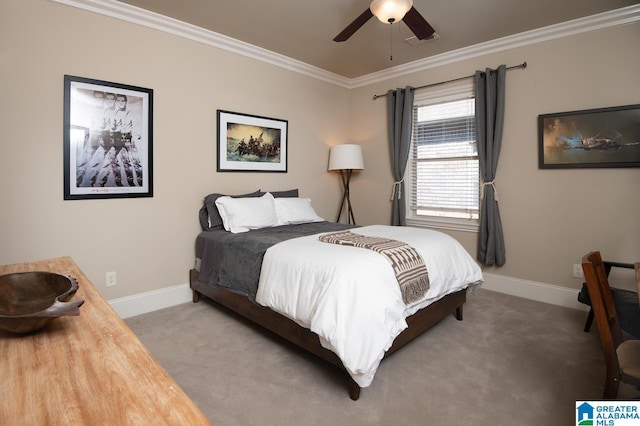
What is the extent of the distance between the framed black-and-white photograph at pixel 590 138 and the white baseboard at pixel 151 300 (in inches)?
152

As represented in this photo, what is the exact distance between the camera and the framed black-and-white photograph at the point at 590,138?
2.96m

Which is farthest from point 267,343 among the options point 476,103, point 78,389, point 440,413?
point 476,103

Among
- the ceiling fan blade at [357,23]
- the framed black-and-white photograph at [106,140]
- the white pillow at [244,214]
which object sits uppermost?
the ceiling fan blade at [357,23]

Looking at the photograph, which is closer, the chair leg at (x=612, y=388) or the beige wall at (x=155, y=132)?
the chair leg at (x=612, y=388)

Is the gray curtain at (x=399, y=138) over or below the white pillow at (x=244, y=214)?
over

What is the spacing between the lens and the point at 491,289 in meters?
3.80

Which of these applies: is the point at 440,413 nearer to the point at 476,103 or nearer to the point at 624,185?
the point at 624,185

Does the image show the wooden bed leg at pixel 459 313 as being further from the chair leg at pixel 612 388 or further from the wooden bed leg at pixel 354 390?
the wooden bed leg at pixel 354 390

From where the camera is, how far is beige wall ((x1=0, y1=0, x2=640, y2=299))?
2.53 m

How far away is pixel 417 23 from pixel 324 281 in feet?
6.17

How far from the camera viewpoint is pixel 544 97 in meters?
3.39

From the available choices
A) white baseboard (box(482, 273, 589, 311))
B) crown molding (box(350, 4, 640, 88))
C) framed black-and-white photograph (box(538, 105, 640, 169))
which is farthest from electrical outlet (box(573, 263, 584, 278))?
crown molding (box(350, 4, 640, 88))

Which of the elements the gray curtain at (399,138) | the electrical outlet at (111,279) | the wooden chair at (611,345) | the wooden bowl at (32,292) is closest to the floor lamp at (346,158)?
the gray curtain at (399,138)

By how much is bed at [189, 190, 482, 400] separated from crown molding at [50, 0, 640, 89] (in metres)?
1.62
